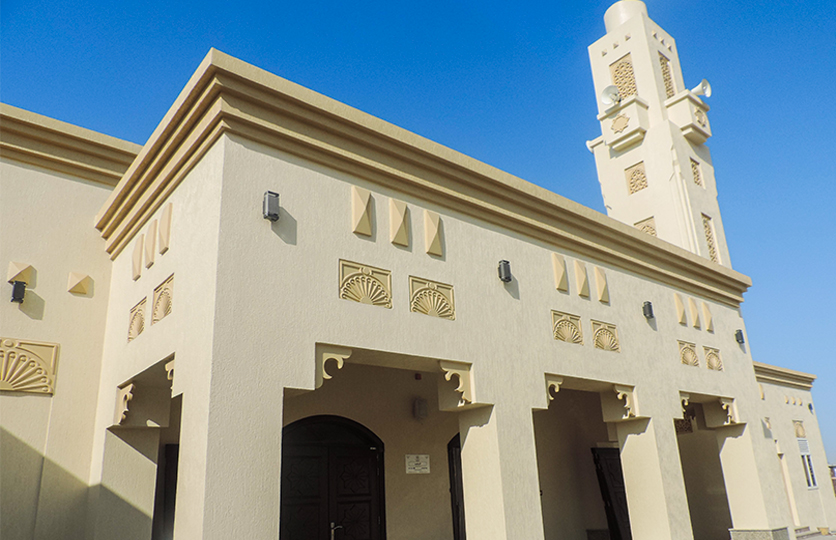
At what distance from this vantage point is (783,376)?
619 inches

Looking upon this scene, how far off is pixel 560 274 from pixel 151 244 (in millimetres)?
4455

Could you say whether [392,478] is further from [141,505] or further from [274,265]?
[274,265]

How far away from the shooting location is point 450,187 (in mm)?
6566

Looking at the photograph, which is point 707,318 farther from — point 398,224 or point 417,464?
point 398,224

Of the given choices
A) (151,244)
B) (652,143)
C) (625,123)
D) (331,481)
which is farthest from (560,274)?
(625,123)

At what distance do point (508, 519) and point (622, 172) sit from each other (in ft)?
29.8

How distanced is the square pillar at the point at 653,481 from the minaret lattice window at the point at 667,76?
7969mm

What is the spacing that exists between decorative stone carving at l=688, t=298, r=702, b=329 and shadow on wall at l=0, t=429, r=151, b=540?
7.75 m

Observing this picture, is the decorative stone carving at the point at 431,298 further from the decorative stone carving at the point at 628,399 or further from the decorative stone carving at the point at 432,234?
the decorative stone carving at the point at 628,399

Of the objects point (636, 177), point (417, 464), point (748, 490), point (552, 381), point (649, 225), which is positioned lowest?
point (748, 490)

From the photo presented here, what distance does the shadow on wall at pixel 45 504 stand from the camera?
5840mm

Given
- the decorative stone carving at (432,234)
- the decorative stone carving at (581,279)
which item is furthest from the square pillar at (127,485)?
the decorative stone carving at (581,279)

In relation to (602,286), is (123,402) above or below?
below

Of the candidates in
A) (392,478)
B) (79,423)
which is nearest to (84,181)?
(79,423)
